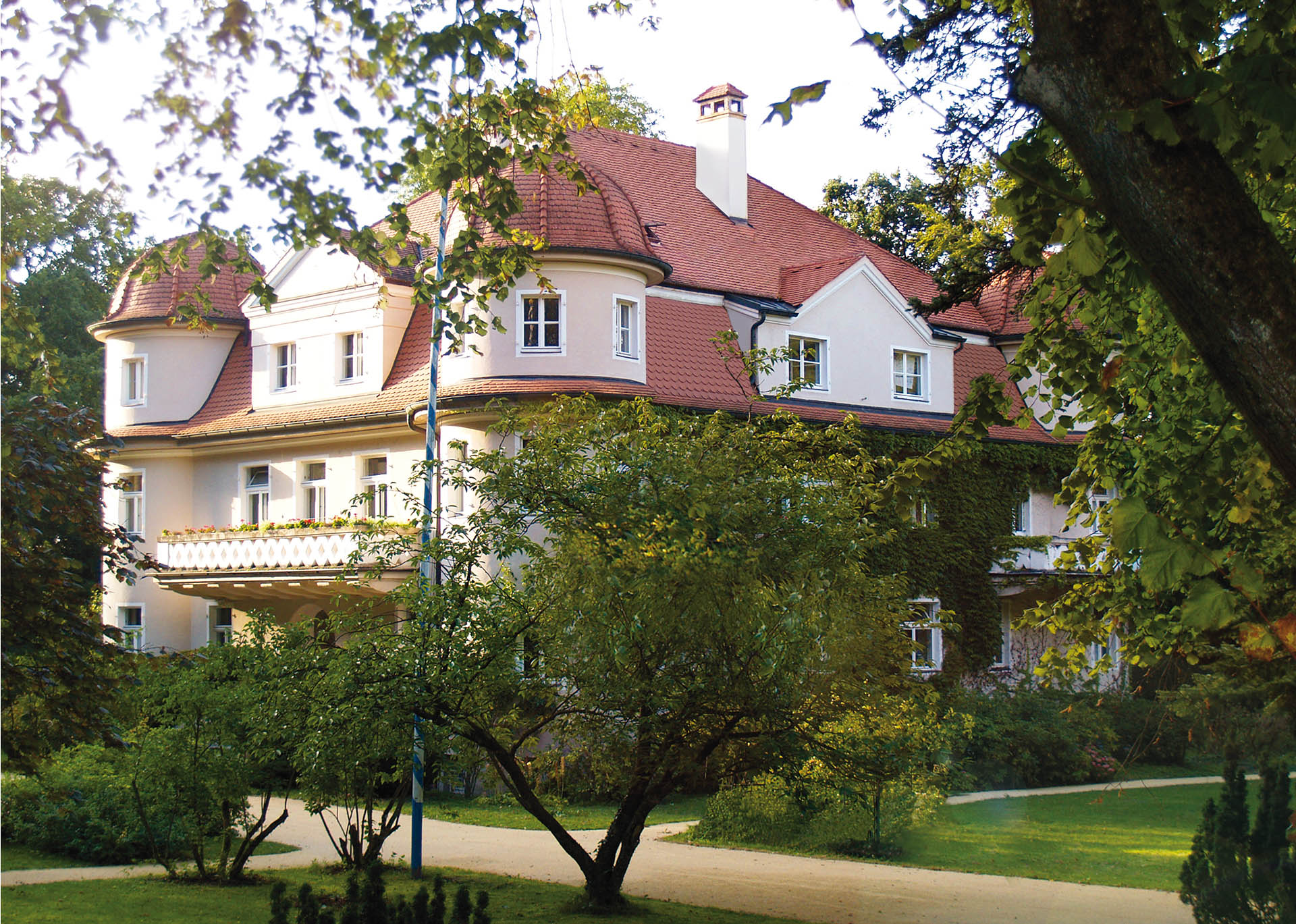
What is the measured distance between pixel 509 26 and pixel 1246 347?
621cm

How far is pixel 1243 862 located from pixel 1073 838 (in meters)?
8.39

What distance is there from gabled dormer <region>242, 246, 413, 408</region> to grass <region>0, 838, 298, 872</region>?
36.8 feet

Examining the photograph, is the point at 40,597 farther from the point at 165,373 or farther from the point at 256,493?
the point at 165,373

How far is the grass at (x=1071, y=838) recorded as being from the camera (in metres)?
13.8

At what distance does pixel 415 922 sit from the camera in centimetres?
818

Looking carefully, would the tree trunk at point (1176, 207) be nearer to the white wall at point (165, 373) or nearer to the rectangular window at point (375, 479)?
the rectangular window at point (375, 479)

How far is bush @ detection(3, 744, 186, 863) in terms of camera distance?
46.0 feet

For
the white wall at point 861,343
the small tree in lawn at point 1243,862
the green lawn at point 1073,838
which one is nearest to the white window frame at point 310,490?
the white wall at point 861,343

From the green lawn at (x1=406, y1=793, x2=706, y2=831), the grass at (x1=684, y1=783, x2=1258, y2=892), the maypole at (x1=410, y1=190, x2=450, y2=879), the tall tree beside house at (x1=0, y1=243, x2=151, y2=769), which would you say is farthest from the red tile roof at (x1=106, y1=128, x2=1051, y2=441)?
the tall tree beside house at (x1=0, y1=243, x2=151, y2=769)

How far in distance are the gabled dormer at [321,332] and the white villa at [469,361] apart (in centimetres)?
5

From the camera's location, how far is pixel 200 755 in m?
12.3

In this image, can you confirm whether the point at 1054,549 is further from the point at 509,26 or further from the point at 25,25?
the point at 25,25

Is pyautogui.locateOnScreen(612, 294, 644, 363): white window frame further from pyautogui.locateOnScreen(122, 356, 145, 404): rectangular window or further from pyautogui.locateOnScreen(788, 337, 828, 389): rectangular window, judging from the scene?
pyautogui.locateOnScreen(122, 356, 145, 404): rectangular window

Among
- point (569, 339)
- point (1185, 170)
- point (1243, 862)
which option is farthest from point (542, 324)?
point (1185, 170)
